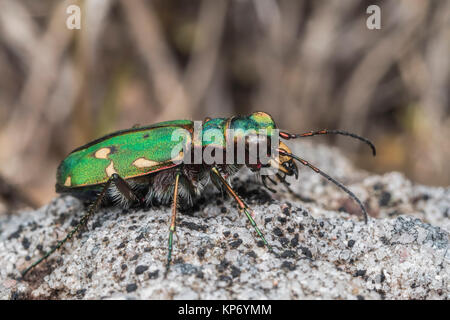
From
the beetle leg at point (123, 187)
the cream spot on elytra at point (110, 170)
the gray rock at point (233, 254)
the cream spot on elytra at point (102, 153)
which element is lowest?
the gray rock at point (233, 254)

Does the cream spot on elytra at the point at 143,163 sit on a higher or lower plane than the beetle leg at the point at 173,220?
higher

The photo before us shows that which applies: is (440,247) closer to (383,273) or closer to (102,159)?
(383,273)

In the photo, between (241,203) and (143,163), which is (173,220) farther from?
(143,163)

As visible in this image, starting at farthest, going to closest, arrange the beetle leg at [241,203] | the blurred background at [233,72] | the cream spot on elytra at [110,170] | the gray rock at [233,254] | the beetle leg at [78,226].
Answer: the blurred background at [233,72] < the cream spot on elytra at [110,170] < the beetle leg at [78,226] < the beetle leg at [241,203] < the gray rock at [233,254]

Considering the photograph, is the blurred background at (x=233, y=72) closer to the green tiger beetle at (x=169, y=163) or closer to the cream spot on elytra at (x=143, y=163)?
the green tiger beetle at (x=169, y=163)

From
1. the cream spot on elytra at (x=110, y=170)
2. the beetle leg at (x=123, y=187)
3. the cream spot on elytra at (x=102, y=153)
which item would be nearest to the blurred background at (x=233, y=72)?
the cream spot on elytra at (x=102, y=153)

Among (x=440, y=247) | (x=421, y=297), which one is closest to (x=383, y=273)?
(x=421, y=297)

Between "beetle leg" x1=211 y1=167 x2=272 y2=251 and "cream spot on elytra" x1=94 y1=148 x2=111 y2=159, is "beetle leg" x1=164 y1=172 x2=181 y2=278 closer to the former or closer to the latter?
"beetle leg" x1=211 y1=167 x2=272 y2=251

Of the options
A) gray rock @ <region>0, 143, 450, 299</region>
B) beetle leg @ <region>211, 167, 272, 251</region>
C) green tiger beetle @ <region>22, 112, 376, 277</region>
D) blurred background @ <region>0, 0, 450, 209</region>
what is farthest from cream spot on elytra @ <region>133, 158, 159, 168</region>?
blurred background @ <region>0, 0, 450, 209</region>

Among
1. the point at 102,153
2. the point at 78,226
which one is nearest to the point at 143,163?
the point at 102,153
